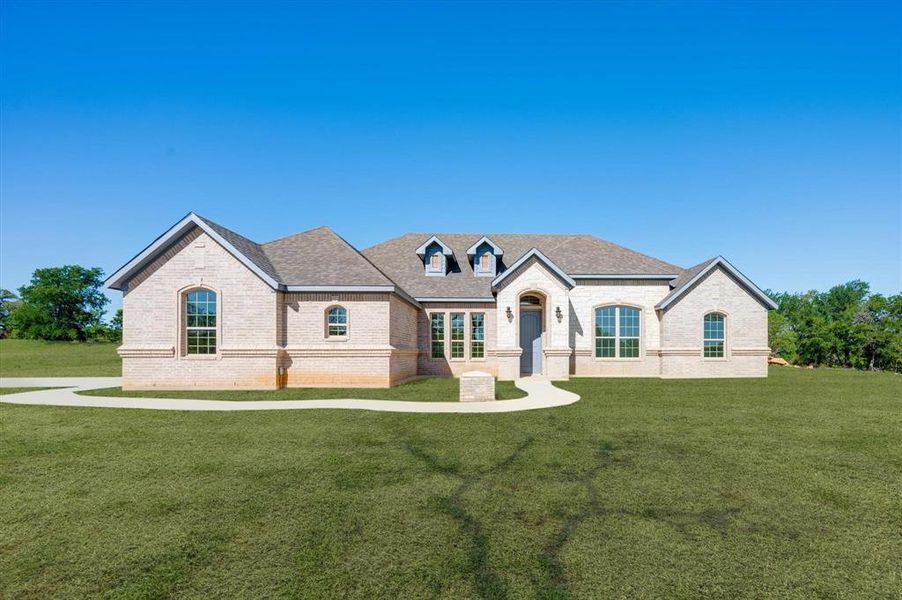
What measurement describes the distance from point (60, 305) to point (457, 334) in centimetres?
6523

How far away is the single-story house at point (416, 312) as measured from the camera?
57.9 ft

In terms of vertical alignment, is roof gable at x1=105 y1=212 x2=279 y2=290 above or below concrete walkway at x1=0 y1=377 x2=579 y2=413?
above

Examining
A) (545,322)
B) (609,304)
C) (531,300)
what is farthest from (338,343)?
(609,304)

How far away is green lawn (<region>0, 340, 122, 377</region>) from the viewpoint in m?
25.4

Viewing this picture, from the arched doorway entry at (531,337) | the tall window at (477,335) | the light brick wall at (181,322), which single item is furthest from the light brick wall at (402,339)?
the arched doorway entry at (531,337)

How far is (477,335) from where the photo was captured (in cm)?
2447

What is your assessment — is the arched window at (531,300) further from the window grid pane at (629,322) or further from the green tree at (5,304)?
the green tree at (5,304)

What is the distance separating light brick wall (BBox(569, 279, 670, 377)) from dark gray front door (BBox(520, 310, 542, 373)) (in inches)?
69.5

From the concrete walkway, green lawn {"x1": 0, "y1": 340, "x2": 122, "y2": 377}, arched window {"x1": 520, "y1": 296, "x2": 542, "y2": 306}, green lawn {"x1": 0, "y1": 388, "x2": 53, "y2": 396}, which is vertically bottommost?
green lawn {"x1": 0, "y1": 340, "x2": 122, "y2": 377}

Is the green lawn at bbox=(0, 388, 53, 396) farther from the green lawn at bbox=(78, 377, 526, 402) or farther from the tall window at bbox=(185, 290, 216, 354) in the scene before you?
the tall window at bbox=(185, 290, 216, 354)

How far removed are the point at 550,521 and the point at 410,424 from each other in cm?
579

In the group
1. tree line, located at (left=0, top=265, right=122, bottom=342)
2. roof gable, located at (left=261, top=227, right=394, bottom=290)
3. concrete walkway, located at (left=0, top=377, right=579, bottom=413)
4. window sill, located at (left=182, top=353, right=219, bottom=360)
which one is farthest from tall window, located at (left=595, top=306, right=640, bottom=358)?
tree line, located at (left=0, top=265, right=122, bottom=342)

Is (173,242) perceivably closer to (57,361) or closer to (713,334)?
(57,361)

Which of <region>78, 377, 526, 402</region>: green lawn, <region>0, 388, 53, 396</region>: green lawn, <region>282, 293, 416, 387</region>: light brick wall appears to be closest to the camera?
<region>78, 377, 526, 402</region>: green lawn
